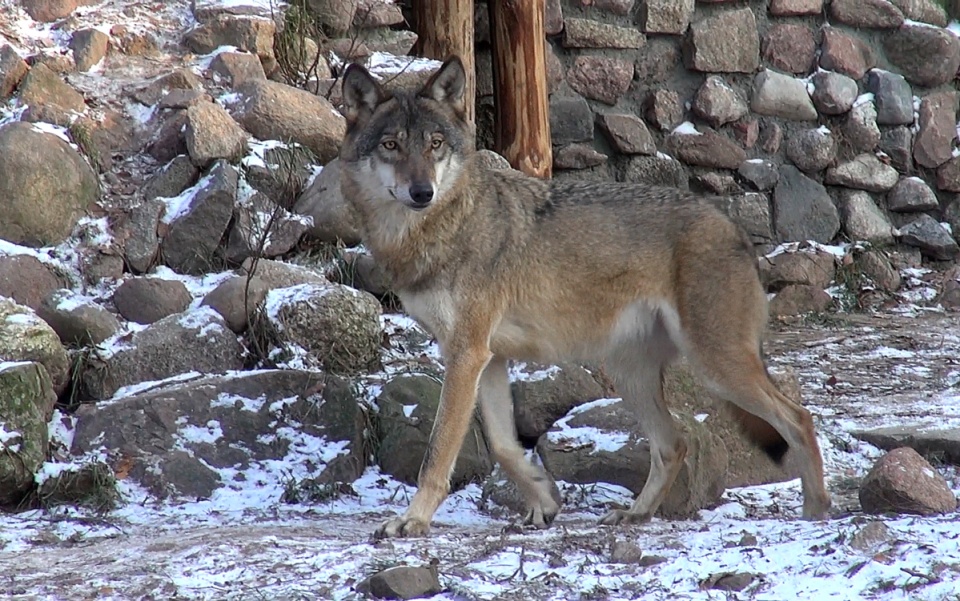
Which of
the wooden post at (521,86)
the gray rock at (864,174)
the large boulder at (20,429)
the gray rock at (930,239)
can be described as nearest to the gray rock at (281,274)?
the large boulder at (20,429)

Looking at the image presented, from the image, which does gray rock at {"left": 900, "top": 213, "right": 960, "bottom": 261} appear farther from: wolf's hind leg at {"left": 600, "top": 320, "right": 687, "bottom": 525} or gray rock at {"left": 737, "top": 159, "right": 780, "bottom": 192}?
wolf's hind leg at {"left": 600, "top": 320, "right": 687, "bottom": 525}

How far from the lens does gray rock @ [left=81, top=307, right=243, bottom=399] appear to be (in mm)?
5871

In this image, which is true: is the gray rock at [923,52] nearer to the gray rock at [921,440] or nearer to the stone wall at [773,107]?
the stone wall at [773,107]

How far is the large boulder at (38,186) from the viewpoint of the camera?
260 inches

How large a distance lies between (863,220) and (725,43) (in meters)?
1.90

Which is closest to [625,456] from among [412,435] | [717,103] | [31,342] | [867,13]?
[412,435]

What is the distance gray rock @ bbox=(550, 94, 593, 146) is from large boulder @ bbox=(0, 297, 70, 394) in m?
4.37

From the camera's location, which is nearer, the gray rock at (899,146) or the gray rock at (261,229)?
the gray rock at (261,229)

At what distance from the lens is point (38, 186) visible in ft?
21.9

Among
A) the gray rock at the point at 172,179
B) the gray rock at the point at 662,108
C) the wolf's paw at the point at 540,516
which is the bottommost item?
the wolf's paw at the point at 540,516

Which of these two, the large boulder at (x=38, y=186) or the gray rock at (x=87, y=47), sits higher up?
the gray rock at (x=87, y=47)

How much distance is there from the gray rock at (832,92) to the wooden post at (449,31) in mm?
3072

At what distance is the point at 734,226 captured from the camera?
517cm

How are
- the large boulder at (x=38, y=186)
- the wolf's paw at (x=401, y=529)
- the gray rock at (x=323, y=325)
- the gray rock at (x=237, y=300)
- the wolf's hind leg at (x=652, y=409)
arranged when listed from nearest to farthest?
the wolf's paw at (x=401, y=529), the wolf's hind leg at (x=652, y=409), the gray rock at (x=323, y=325), the gray rock at (x=237, y=300), the large boulder at (x=38, y=186)
